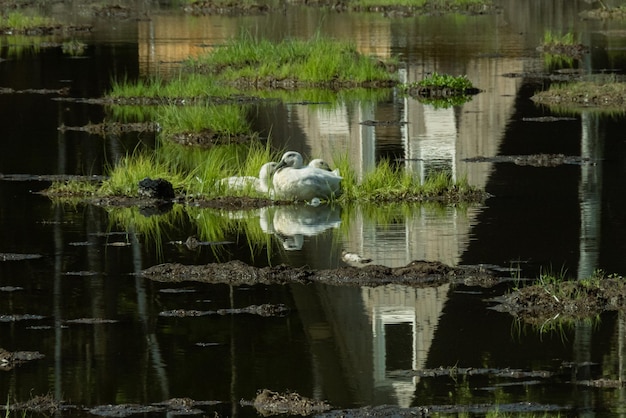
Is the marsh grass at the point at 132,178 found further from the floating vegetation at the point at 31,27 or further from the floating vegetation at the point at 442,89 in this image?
the floating vegetation at the point at 31,27

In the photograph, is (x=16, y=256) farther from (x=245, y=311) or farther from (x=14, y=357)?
(x=14, y=357)

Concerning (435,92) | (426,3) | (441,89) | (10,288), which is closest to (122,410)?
(10,288)

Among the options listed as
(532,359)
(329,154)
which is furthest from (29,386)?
(329,154)

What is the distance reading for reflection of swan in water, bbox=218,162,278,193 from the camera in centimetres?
1758

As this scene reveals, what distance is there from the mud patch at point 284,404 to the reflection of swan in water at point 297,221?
527cm

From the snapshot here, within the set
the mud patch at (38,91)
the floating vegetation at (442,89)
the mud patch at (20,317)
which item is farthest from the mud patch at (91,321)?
the mud patch at (38,91)

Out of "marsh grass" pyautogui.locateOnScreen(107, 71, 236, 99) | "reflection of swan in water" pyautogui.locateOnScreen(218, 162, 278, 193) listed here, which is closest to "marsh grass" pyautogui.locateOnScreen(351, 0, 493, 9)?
"marsh grass" pyautogui.locateOnScreen(107, 71, 236, 99)

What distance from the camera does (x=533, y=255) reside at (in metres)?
14.2

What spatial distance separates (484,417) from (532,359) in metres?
1.57

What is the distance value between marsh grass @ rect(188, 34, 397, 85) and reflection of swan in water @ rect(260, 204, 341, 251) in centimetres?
1557

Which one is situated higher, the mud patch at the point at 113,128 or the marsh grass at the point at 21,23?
the marsh grass at the point at 21,23

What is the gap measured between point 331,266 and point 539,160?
779cm

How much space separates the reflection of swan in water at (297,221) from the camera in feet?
50.2

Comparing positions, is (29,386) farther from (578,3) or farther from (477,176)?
(578,3)
